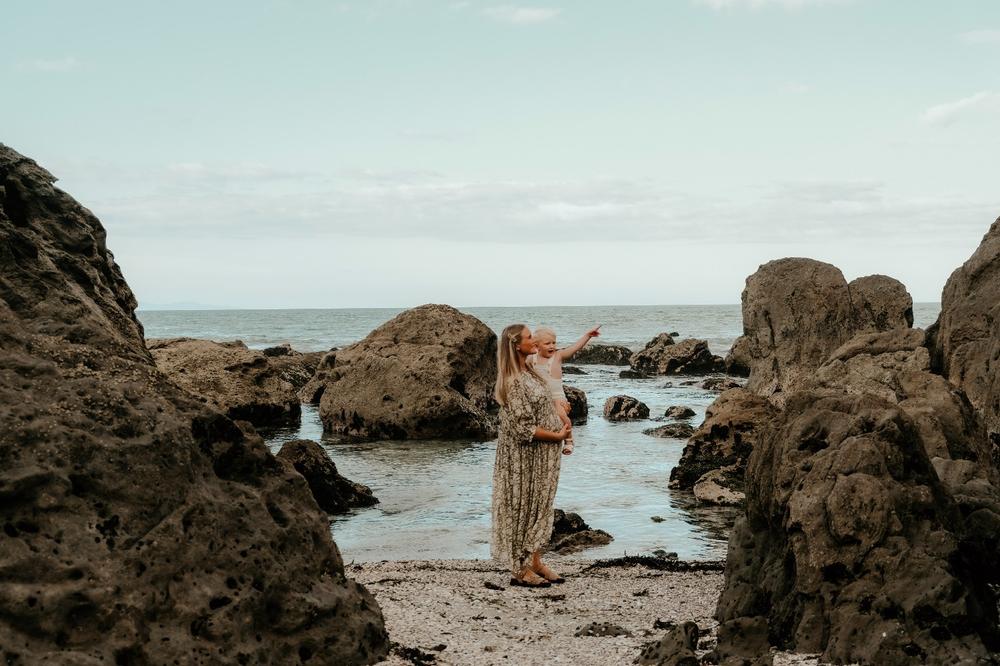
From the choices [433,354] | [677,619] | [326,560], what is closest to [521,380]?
[677,619]

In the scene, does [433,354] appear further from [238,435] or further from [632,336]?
[632,336]

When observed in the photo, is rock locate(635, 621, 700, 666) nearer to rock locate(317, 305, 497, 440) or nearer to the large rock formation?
the large rock formation

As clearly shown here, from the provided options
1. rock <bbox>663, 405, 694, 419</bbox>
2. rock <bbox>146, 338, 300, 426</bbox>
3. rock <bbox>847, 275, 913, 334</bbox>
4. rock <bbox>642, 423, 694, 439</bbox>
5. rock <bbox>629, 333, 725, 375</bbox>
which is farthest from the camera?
rock <bbox>629, 333, 725, 375</bbox>

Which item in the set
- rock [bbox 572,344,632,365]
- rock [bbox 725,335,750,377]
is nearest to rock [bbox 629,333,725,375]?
rock [bbox 725,335,750,377]

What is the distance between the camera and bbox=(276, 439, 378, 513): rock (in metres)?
14.4

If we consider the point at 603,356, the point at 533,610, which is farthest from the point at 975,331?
the point at 603,356

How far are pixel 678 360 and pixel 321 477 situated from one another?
3338 centimetres

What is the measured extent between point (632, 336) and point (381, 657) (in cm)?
8248

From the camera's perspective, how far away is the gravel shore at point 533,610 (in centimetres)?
701

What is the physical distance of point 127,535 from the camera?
17.8 feet

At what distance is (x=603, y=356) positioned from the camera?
2164 inches

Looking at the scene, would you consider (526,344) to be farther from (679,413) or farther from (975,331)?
(679,413)

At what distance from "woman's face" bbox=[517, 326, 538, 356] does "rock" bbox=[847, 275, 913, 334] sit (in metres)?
19.3

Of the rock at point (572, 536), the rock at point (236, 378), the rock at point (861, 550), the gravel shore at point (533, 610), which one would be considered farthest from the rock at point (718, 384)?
the rock at point (861, 550)
